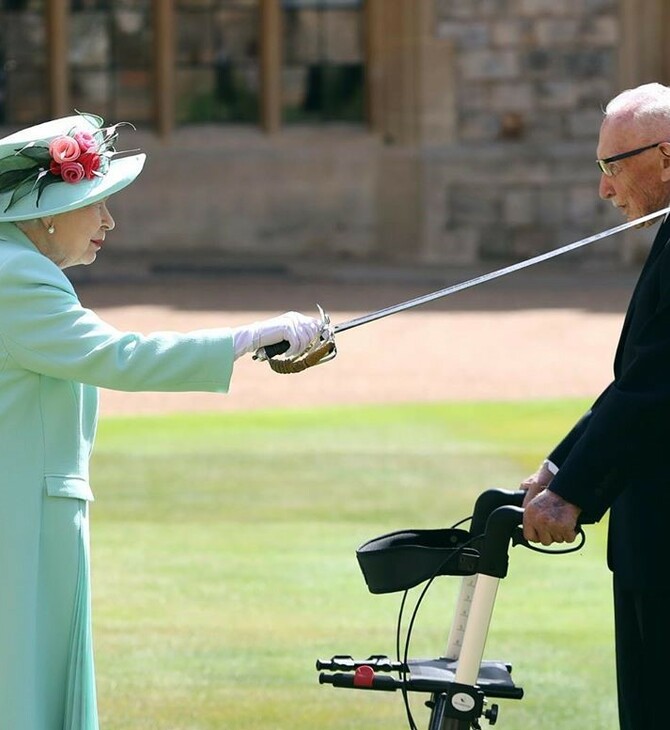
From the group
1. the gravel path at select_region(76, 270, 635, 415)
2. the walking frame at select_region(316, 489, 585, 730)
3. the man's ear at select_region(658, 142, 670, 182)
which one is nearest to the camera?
the walking frame at select_region(316, 489, 585, 730)

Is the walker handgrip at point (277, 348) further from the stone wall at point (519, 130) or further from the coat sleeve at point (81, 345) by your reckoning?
the stone wall at point (519, 130)

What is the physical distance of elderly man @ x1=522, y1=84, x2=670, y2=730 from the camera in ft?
11.2

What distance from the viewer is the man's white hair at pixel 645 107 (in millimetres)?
3654

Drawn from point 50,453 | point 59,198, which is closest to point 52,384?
point 50,453

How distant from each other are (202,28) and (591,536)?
13477 millimetres

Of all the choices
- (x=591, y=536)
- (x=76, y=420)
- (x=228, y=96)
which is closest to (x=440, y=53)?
(x=228, y=96)

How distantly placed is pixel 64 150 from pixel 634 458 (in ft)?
3.98

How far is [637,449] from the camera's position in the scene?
3.44 meters

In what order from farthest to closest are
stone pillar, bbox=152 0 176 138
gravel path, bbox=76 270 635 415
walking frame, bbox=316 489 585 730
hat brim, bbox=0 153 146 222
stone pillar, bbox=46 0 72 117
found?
stone pillar, bbox=152 0 176 138, stone pillar, bbox=46 0 72 117, gravel path, bbox=76 270 635 415, hat brim, bbox=0 153 146 222, walking frame, bbox=316 489 585 730

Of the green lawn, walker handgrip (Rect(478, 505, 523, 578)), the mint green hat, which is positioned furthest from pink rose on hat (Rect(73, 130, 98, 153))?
the green lawn

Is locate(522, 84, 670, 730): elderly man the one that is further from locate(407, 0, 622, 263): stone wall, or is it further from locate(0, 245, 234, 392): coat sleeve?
locate(407, 0, 622, 263): stone wall

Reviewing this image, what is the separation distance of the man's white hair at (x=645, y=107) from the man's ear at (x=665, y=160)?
44 mm

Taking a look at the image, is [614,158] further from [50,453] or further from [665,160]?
[50,453]

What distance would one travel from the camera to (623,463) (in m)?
3.44
